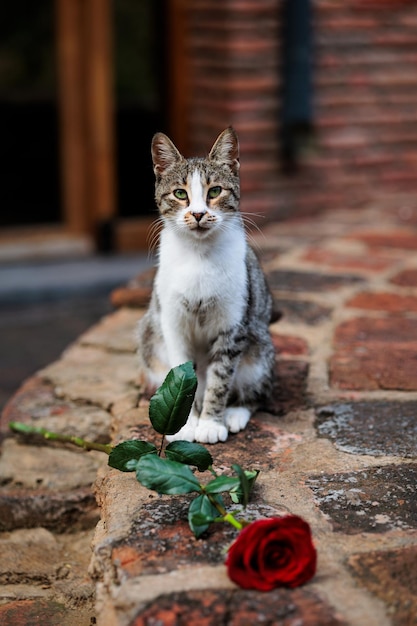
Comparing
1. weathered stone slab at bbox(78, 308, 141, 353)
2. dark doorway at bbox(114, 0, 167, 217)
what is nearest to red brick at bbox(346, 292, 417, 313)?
weathered stone slab at bbox(78, 308, 141, 353)

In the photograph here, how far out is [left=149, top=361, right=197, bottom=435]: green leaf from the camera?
2.37 m

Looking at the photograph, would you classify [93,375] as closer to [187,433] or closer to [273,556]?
[187,433]

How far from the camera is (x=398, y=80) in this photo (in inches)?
239

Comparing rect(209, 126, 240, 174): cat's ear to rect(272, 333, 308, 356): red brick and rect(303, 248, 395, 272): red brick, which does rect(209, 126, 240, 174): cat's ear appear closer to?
rect(272, 333, 308, 356): red brick

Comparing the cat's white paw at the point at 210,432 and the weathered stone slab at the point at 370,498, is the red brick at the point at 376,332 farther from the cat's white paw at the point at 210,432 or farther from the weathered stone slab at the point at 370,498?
the weathered stone slab at the point at 370,498

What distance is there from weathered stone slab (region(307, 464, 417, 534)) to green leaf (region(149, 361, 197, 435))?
15.2 inches

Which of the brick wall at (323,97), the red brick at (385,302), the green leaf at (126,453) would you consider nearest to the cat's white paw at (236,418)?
the green leaf at (126,453)

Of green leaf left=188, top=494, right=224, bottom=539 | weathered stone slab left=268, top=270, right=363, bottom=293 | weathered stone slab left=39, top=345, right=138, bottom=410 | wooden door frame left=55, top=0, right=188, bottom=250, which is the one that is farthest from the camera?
wooden door frame left=55, top=0, right=188, bottom=250

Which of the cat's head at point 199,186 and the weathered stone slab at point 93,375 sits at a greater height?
the cat's head at point 199,186

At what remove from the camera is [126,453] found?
235cm

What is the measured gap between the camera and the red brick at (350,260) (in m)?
4.61

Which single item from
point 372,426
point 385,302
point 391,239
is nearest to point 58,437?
point 372,426

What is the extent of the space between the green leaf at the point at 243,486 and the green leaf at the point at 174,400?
0.22 meters

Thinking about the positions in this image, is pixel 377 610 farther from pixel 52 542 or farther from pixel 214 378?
pixel 52 542
